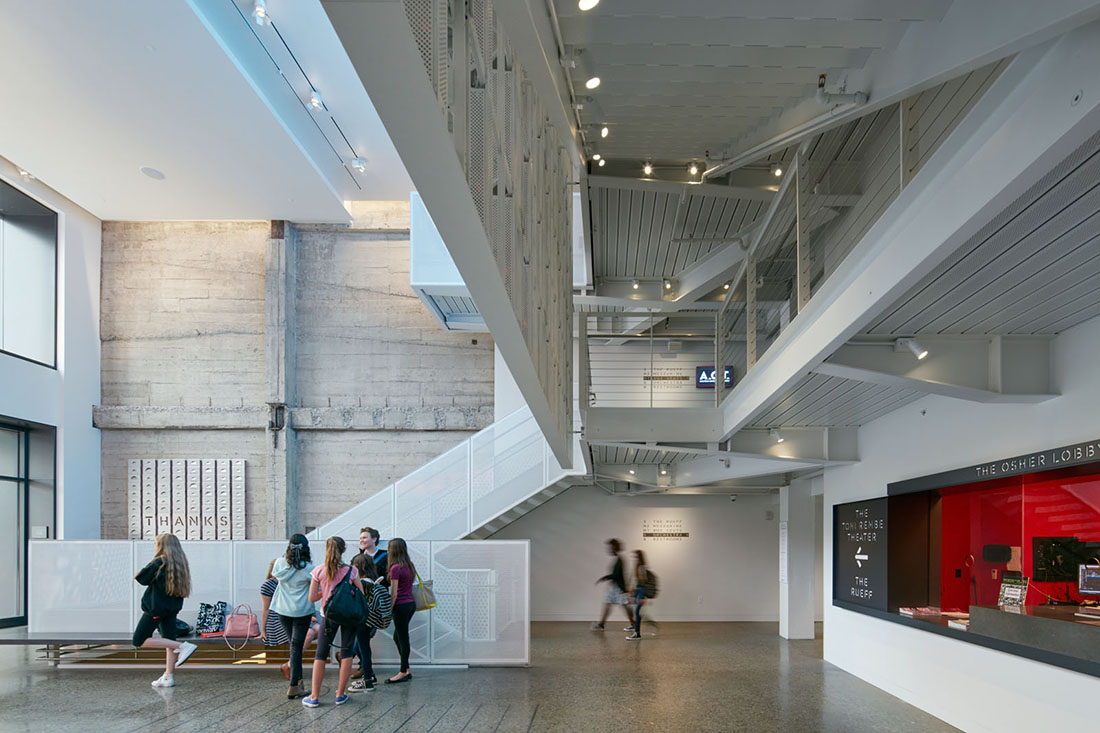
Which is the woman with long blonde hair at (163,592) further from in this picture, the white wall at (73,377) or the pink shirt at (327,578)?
the white wall at (73,377)

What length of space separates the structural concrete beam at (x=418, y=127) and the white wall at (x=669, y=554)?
1450cm

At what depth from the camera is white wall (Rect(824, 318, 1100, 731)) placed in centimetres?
632

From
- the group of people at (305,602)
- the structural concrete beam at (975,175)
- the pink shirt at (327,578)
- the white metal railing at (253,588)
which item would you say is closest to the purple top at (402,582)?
the group of people at (305,602)

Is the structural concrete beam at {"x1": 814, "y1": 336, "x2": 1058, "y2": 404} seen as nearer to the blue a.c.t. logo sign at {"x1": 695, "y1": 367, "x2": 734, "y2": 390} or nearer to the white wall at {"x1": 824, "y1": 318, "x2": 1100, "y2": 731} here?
the white wall at {"x1": 824, "y1": 318, "x2": 1100, "y2": 731}

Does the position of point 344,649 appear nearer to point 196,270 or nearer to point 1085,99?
point 1085,99

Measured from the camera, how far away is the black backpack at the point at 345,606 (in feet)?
27.1

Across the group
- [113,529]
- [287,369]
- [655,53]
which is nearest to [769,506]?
[287,369]

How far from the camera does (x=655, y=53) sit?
4.46 m

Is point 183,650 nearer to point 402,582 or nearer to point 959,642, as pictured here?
point 402,582

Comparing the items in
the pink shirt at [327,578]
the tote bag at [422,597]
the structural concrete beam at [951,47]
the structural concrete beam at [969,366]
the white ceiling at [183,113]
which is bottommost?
the tote bag at [422,597]

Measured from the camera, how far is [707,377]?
12.0m

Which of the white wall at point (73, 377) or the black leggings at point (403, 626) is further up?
the white wall at point (73, 377)

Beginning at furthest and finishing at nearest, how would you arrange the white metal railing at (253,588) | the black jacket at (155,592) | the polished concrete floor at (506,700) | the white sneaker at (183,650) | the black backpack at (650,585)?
the black backpack at (650,585)
the white metal railing at (253,588)
the white sneaker at (183,650)
the black jacket at (155,592)
the polished concrete floor at (506,700)

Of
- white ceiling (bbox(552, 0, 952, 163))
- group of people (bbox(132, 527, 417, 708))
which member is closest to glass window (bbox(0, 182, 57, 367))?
group of people (bbox(132, 527, 417, 708))
